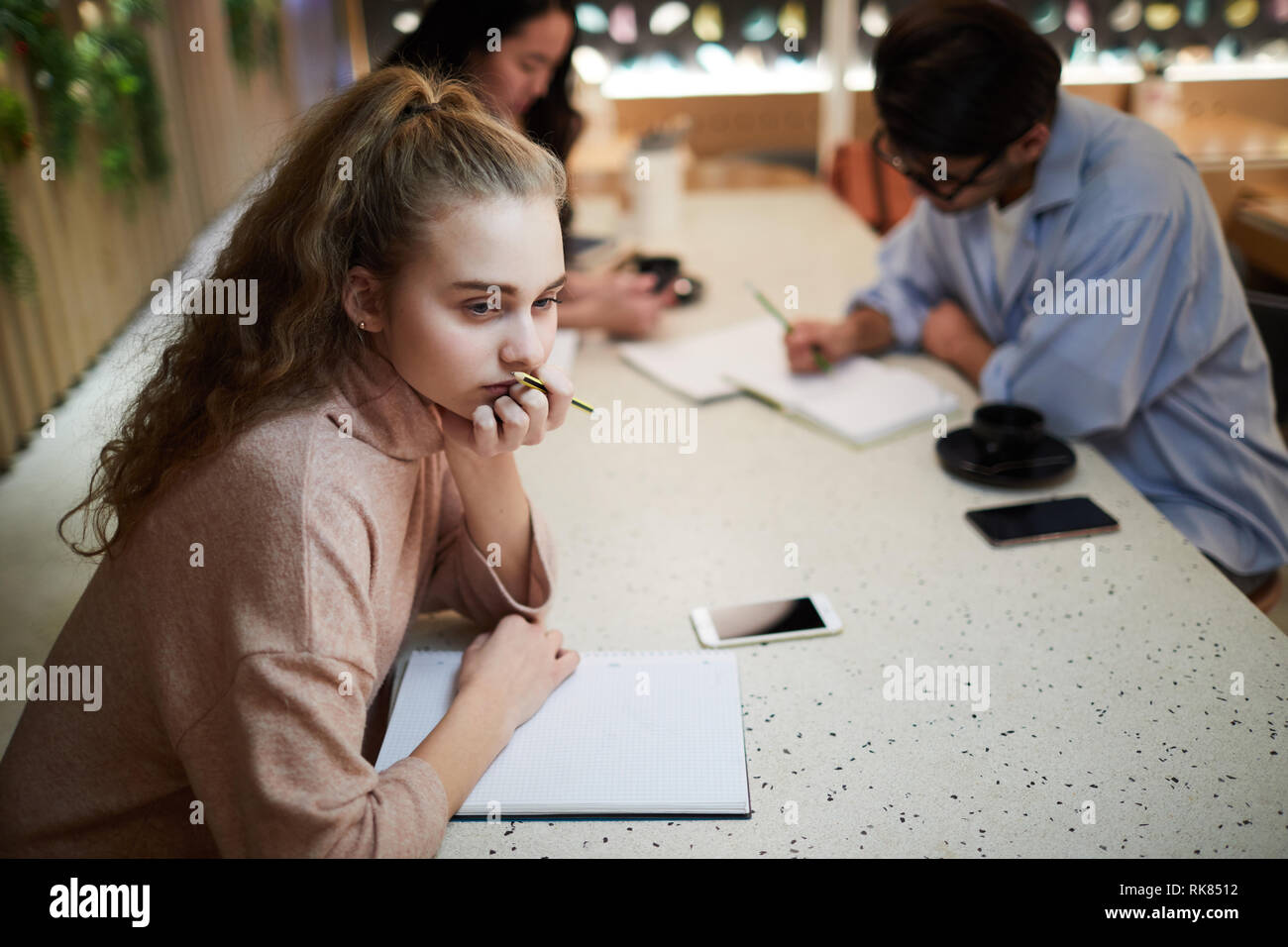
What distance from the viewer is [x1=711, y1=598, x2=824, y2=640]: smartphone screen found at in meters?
1.08

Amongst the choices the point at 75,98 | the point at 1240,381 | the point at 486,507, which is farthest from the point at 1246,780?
the point at 75,98

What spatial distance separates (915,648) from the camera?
41.0 inches

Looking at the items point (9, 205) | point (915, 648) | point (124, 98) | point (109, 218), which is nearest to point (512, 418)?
point (915, 648)

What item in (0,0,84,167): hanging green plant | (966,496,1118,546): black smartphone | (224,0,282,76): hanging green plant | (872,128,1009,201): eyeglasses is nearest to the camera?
(966,496,1118,546): black smartphone

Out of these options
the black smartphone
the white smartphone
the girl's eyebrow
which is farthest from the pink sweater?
the black smartphone

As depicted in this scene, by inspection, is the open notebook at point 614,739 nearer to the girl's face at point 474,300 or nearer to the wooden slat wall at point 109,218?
the girl's face at point 474,300

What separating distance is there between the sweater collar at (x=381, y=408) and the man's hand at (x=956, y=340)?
1.09 m

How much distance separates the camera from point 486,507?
3.45 ft

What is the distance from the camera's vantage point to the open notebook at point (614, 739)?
84 centimetres

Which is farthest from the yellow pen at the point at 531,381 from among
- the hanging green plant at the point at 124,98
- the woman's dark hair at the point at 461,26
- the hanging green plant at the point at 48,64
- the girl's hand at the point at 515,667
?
the hanging green plant at the point at 124,98

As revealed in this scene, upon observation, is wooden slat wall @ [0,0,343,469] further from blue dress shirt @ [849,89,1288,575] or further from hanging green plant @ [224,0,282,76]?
blue dress shirt @ [849,89,1288,575]

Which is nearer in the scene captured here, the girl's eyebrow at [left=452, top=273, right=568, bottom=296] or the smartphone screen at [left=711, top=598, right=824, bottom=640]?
the girl's eyebrow at [left=452, top=273, right=568, bottom=296]

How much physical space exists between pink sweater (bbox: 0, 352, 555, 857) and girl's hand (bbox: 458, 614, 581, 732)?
0.09m
